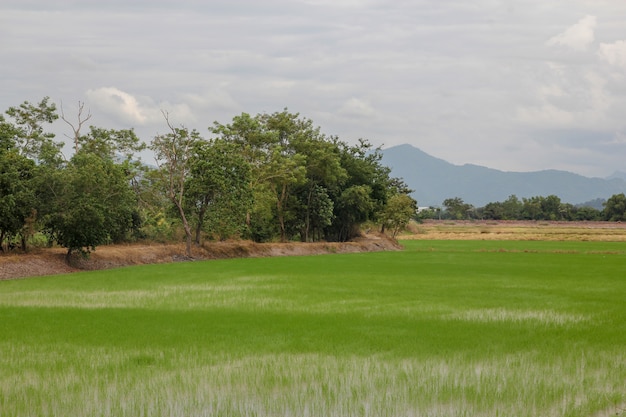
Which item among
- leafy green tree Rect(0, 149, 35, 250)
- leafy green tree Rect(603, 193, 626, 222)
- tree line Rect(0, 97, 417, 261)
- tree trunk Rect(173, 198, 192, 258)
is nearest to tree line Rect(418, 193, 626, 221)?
leafy green tree Rect(603, 193, 626, 222)

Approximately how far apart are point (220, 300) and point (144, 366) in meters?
9.37

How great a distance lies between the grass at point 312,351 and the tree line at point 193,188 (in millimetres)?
9279

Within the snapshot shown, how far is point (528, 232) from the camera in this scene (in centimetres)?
9612

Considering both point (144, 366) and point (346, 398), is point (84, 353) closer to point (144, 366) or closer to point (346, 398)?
point (144, 366)

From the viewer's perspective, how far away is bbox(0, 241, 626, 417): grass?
8438mm

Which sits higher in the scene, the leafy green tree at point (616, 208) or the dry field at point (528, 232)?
the leafy green tree at point (616, 208)

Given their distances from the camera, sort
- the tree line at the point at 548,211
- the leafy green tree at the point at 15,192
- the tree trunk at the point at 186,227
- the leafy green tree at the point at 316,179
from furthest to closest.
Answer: the tree line at the point at 548,211 < the leafy green tree at the point at 316,179 < the tree trunk at the point at 186,227 < the leafy green tree at the point at 15,192

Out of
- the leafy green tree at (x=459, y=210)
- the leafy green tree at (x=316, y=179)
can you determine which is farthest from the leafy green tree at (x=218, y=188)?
the leafy green tree at (x=459, y=210)

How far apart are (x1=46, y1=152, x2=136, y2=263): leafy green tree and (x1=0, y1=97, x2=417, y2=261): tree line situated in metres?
0.05

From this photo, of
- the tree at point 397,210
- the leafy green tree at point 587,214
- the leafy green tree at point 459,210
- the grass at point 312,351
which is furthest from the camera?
the leafy green tree at point 459,210

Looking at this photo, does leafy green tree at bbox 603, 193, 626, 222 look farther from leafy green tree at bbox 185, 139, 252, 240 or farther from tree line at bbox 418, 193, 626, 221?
leafy green tree at bbox 185, 139, 252, 240

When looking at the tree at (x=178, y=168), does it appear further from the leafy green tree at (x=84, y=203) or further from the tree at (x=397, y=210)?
A: the tree at (x=397, y=210)

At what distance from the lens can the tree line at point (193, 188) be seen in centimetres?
3162

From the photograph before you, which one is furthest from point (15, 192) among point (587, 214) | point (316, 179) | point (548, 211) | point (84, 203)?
point (587, 214)
